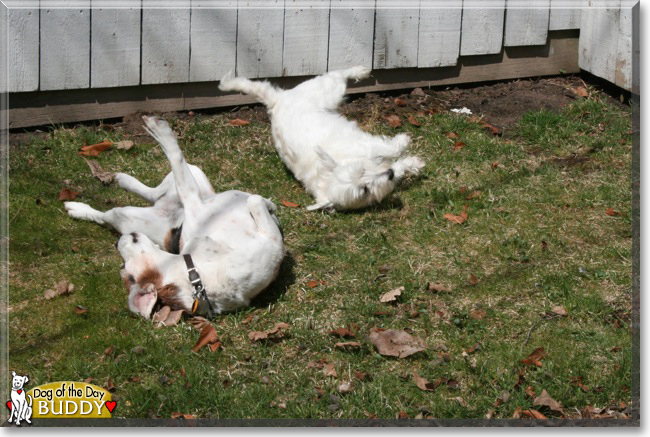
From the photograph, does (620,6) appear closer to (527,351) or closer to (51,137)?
(527,351)

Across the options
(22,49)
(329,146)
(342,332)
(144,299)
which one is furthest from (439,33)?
(144,299)

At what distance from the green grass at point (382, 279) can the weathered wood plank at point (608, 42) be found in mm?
449

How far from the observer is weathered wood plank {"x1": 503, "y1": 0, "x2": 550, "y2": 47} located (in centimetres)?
852

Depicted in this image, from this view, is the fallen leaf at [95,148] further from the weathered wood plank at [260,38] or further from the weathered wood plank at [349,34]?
the weathered wood plank at [349,34]

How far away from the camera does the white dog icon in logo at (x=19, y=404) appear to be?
4.31 metres

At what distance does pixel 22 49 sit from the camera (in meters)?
6.90

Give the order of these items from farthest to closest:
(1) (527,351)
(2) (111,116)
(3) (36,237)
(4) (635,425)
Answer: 1. (2) (111,116)
2. (3) (36,237)
3. (1) (527,351)
4. (4) (635,425)

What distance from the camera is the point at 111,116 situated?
299 inches

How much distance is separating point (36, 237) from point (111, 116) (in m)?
1.88

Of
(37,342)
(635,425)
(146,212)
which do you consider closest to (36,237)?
(146,212)

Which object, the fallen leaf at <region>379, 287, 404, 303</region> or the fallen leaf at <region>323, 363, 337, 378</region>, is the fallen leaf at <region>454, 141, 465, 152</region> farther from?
the fallen leaf at <region>323, 363, 337, 378</region>

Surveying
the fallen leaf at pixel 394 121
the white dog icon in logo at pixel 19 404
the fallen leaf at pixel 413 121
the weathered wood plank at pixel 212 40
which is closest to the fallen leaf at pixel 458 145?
the fallen leaf at pixel 413 121

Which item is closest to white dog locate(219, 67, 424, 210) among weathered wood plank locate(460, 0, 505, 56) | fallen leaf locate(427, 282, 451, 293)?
fallen leaf locate(427, 282, 451, 293)

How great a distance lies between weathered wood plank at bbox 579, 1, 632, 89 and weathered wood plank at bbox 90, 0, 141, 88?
175 inches
